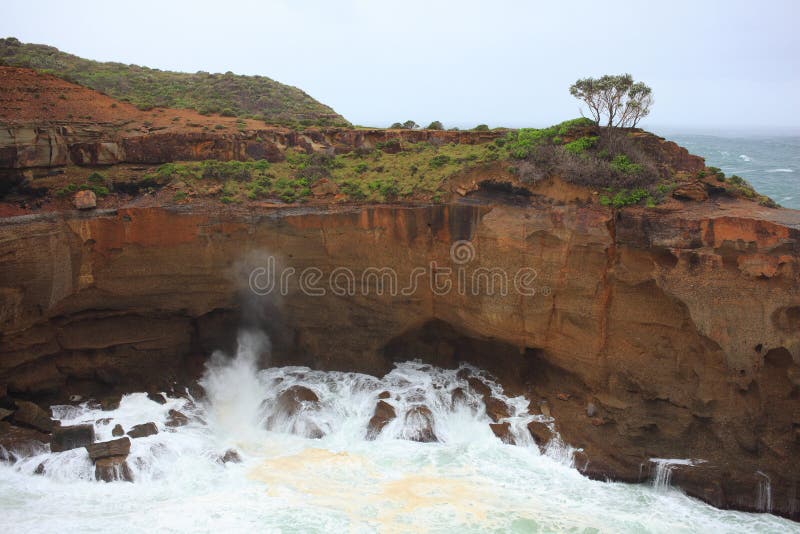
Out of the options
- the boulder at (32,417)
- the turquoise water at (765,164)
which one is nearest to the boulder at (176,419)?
the boulder at (32,417)

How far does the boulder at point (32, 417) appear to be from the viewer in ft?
56.0

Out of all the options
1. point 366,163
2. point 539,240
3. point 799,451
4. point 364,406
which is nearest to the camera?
point 799,451

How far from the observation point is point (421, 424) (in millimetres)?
18125

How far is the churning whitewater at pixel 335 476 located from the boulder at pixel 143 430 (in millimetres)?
155

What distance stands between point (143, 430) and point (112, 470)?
4.96 feet

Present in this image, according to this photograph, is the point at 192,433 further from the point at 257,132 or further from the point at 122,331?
the point at 257,132

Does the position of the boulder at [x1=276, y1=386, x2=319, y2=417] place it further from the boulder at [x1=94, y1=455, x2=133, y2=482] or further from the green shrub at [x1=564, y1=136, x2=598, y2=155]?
the green shrub at [x1=564, y1=136, x2=598, y2=155]

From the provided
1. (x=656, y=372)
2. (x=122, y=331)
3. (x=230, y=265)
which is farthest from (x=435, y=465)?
(x=122, y=331)

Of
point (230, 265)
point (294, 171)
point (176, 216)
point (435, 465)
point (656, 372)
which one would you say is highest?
point (294, 171)

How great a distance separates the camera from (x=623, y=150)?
18.8 m

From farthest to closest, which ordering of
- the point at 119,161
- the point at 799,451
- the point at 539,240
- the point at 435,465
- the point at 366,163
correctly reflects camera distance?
1. the point at 366,163
2. the point at 119,161
3. the point at 539,240
4. the point at 435,465
5. the point at 799,451

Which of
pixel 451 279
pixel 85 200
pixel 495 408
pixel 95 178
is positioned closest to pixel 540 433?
pixel 495 408

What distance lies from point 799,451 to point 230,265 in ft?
55.6

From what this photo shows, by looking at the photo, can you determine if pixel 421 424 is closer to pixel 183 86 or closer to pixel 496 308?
pixel 496 308
